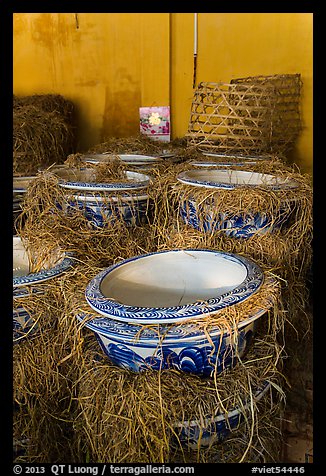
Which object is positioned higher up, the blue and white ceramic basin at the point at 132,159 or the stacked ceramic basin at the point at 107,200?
the blue and white ceramic basin at the point at 132,159

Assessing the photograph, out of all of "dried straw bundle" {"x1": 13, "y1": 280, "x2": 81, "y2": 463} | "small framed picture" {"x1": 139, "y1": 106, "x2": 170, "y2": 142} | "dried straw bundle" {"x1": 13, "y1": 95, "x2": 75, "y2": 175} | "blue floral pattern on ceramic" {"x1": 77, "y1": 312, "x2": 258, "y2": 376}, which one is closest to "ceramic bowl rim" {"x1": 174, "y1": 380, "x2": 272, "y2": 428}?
"blue floral pattern on ceramic" {"x1": 77, "y1": 312, "x2": 258, "y2": 376}

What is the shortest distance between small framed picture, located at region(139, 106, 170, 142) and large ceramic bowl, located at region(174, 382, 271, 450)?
10.2 ft

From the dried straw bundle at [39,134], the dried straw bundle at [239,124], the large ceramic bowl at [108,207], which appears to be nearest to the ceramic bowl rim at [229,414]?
the large ceramic bowl at [108,207]

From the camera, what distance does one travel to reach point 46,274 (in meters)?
1.50

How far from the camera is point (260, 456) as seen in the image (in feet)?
4.14

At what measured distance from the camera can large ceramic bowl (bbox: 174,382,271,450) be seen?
1101 mm

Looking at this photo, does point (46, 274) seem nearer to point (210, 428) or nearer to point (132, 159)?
point (210, 428)

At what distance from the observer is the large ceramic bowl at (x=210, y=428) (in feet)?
3.61

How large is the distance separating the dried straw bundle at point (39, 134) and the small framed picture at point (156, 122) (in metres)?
0.63

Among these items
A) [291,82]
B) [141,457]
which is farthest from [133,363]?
[291,82]

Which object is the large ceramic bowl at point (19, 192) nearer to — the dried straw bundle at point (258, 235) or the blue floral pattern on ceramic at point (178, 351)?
the dried straw bundle at point (258, 235)

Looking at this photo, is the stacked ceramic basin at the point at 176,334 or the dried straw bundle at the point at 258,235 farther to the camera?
the dried straw bundle at the point at 258,235

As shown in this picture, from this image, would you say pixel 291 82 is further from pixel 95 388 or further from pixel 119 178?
pixel 95 388

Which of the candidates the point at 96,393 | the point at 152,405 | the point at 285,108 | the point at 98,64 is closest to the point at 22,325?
the point at 96,393
